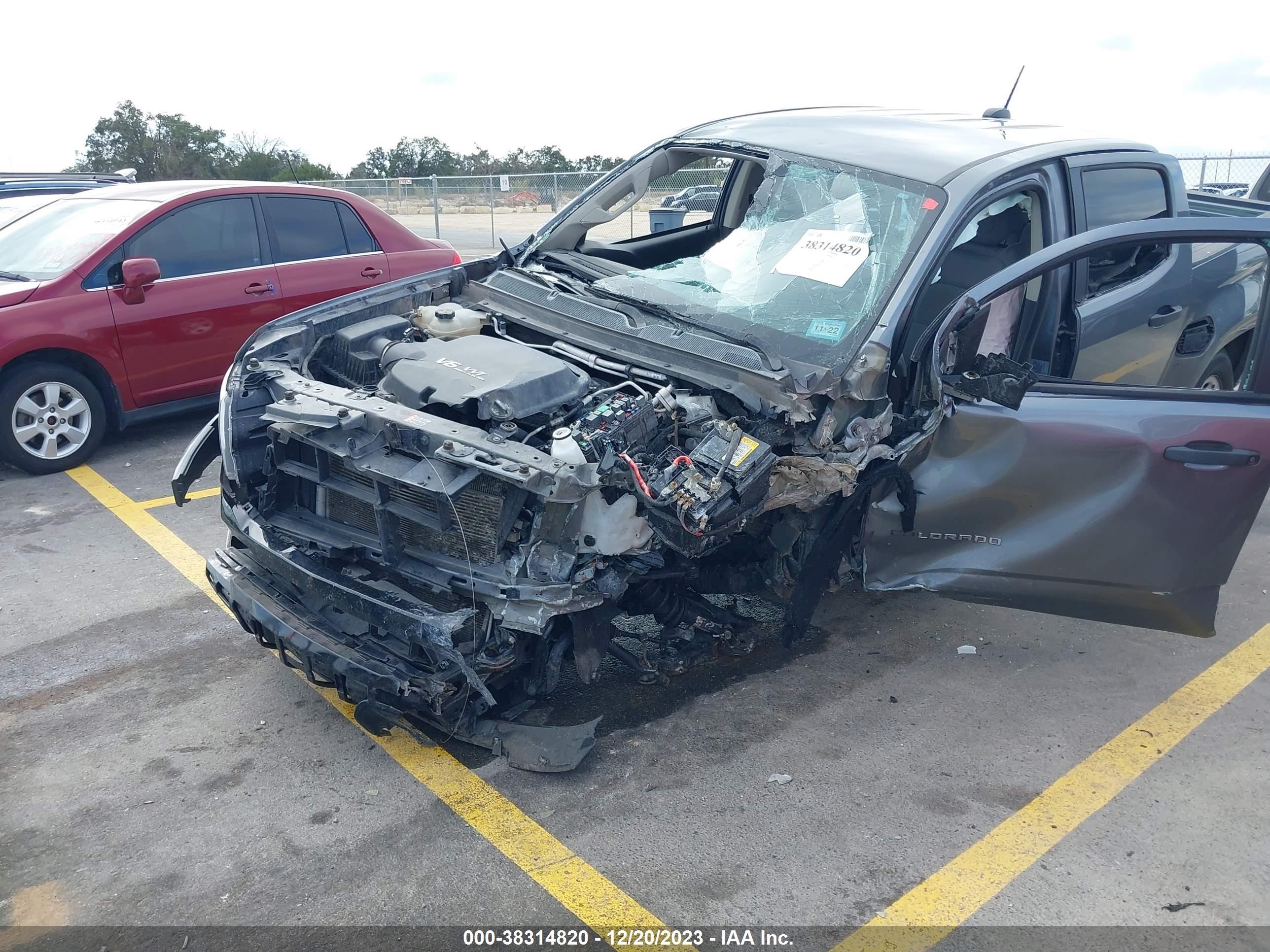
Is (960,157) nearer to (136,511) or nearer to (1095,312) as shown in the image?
(1095,312)

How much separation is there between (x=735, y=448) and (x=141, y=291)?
482cm

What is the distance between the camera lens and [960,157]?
3896 mm

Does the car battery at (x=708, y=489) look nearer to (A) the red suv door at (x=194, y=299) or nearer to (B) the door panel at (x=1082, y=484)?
(B) the door panel at (x=1082, y=484)

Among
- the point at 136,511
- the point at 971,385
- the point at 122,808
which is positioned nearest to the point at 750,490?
the point at 971,385

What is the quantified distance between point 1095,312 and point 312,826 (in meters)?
3.70

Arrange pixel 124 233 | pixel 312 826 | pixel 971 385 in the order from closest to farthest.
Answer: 1. pixel 312 826
2. pixel 971 385
3. pixel 124 233

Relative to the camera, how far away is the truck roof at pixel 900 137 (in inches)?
154

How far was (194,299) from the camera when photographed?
6328 millimetres

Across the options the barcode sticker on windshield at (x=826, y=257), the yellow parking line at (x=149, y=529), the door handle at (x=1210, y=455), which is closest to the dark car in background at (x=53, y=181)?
the yellow parking line at (x=149, y=529)

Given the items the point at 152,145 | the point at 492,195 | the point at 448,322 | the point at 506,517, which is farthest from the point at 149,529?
the point at 152,145

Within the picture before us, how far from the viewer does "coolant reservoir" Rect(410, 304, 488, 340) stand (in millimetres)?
3934

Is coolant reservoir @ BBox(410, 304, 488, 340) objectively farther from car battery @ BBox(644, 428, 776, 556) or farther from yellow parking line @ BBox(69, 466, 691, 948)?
yellow parking line @ BBox(69, 466, 691, 948)

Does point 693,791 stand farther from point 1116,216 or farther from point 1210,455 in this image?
point 1116,216

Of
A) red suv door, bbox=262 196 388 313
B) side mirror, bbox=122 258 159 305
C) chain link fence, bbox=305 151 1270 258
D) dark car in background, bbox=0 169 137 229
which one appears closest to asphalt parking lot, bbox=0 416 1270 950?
side mirror, bbox=122 258 159 305
